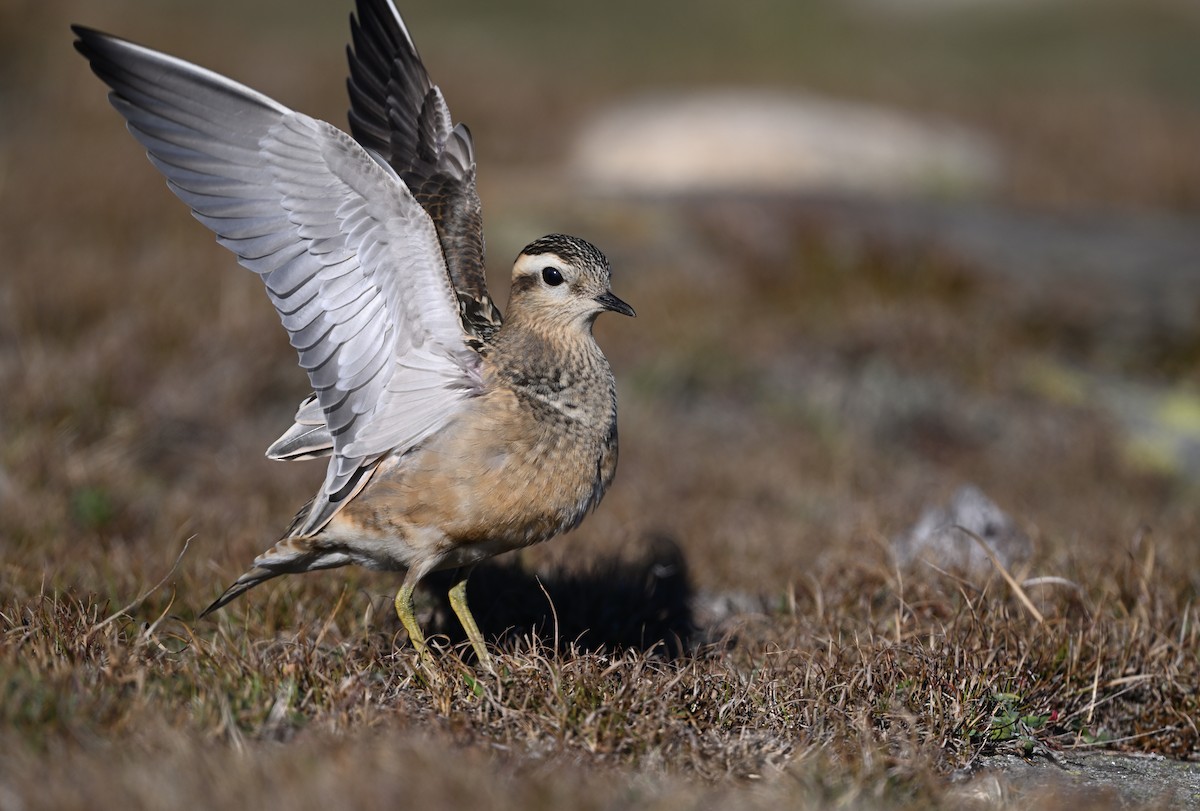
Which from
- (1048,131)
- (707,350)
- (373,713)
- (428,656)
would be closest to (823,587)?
(428,656)

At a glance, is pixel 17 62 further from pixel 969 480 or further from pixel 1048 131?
pixel 1048 131

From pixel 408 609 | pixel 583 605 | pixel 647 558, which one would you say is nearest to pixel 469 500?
pixel 408 609

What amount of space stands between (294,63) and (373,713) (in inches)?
518

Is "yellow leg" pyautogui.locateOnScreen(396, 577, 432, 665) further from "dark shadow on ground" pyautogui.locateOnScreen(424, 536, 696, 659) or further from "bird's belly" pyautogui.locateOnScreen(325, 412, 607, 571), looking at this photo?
"dark shadow on ground" pyautogui.locateOnScreen(424, 536, 696, 659)

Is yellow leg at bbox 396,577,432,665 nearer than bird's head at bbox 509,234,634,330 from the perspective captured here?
Yes

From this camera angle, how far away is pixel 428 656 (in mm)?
3523

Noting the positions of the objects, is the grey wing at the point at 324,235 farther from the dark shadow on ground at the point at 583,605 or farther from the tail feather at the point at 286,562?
the dark shadow on ground at the point at 583,605

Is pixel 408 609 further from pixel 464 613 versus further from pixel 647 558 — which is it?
pixel 647 558

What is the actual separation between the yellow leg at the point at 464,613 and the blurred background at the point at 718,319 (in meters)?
0.61

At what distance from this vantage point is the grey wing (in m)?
3.54

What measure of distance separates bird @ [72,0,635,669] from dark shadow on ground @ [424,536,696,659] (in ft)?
1.14

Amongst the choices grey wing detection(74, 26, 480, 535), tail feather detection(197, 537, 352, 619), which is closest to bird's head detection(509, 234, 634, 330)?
grey wing detection(74, 26, 480, 535)

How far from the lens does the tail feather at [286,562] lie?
3.91 meters

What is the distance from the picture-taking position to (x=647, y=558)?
5.15 meters
